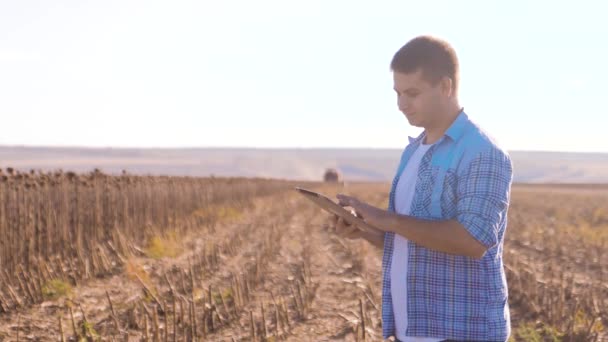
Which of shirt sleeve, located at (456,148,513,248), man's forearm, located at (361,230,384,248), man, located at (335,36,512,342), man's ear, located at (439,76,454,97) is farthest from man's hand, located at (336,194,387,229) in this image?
man's ear, located at (439,76,454,97)

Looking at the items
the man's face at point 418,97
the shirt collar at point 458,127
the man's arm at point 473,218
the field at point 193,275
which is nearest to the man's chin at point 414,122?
the man's face at point 418,97

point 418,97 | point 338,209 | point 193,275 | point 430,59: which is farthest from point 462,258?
point 193,275

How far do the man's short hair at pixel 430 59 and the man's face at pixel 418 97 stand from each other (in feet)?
0.06

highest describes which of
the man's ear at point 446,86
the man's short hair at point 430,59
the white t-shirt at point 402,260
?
the man's short hair at point 430,59

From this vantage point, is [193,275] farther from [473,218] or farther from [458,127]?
[473,218]

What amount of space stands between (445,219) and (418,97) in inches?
16.7

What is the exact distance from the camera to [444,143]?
246 cm

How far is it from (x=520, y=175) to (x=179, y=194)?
159m

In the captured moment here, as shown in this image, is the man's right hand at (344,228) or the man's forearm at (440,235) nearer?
the man's forearm at (440,235)

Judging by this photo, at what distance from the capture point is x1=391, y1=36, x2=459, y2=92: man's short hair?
2383 mm

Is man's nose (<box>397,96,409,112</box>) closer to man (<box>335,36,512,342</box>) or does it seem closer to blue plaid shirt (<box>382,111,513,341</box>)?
man (<box>335,36,512,342</box>)

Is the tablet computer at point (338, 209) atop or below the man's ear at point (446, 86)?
below

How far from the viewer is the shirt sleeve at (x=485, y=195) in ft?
7.31

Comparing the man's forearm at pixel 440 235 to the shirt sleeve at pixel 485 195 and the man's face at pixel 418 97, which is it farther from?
the man's face at pixel 418 97
